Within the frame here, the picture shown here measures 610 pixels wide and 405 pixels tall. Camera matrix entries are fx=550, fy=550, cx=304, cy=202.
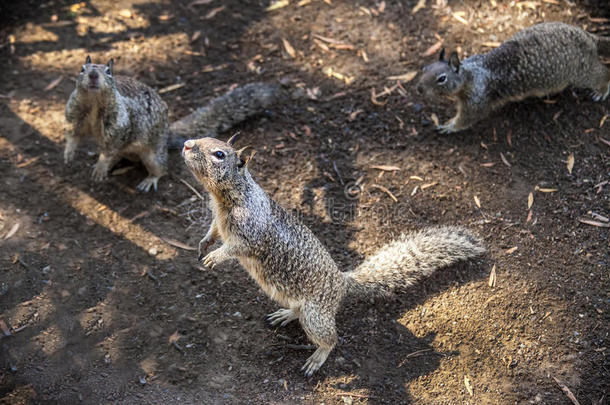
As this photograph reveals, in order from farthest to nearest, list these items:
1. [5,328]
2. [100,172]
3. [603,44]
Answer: [603,44] → [100,172] → [5,328]

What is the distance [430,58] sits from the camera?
7.41 meters

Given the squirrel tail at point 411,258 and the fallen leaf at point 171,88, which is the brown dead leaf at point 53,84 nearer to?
the fallen leaf at point 171,88

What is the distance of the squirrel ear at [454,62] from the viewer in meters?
6.29

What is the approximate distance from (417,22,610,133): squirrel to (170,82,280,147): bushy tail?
1918mm

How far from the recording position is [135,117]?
5.98 metres

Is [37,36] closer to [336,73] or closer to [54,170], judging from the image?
[54,170]

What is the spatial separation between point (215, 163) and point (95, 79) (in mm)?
2069

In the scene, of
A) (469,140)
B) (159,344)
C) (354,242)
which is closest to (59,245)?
(159,344)

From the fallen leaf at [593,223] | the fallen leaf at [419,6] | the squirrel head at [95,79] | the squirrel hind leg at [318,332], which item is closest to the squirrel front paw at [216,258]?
the squirrel hind leg at [318,332]

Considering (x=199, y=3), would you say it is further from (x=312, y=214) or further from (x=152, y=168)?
(x=312, y=214)

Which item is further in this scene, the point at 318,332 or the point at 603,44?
the point at 603,44

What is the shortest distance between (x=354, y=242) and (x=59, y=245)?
9.88 ft

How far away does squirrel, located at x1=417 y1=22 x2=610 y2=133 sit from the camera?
6477 millimetres

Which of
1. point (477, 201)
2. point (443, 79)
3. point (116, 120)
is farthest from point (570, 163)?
point (116, 120)
